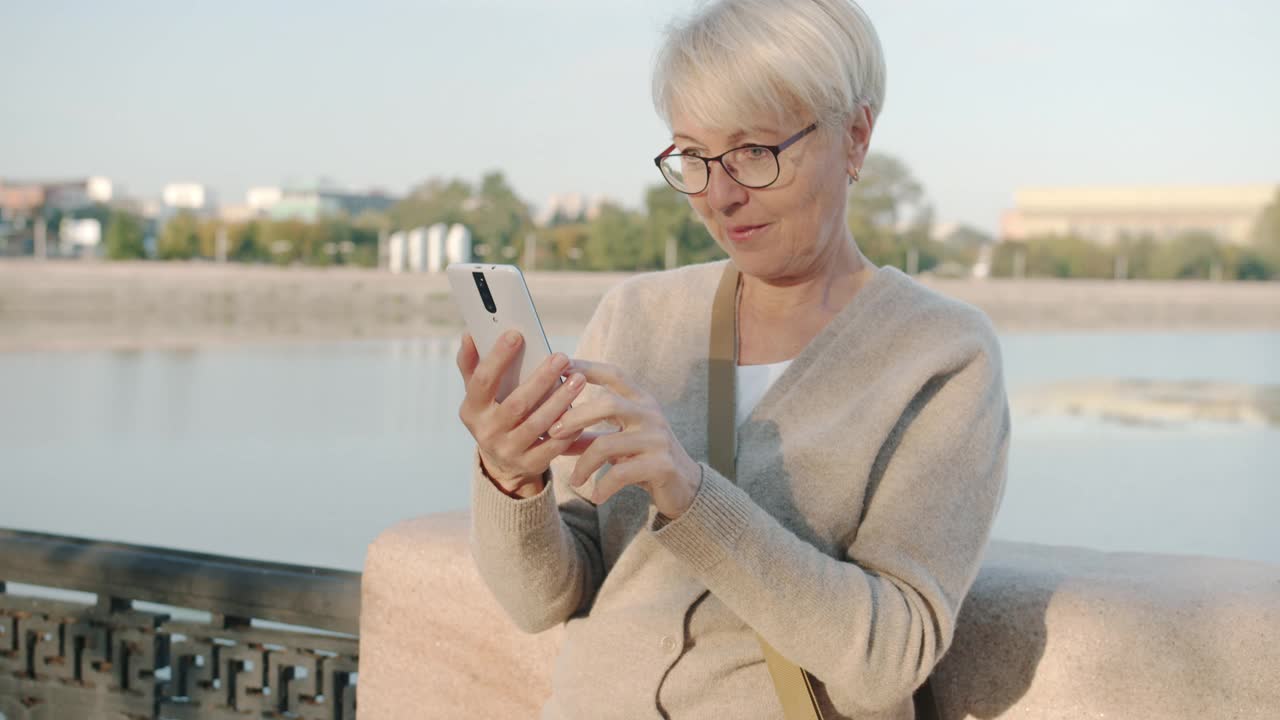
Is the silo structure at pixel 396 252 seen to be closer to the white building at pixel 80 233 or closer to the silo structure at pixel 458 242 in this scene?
the silo structure at pixel 458 242

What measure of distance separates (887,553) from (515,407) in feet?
1.06

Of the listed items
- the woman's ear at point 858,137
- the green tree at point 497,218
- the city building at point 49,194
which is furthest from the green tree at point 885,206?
the city building at point 49,194

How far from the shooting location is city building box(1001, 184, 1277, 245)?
49438 millimetres

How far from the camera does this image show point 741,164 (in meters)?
1.13

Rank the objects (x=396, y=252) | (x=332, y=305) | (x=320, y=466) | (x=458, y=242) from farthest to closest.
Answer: (x=396, y=252) < (x=332, y=305) < (x=458, y=242) < (x=320, y=466)

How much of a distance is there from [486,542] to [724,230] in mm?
348

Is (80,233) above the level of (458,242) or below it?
below

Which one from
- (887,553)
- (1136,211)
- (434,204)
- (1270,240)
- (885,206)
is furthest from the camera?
(1136,211)

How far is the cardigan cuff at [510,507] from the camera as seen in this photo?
3.77 feet

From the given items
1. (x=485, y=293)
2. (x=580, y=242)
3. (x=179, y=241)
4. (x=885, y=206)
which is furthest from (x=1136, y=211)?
(x=485, y=293)

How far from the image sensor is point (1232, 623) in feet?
3.72

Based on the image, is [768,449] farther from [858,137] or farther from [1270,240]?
[1270,240]

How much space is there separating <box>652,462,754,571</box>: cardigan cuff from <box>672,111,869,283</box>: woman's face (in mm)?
261

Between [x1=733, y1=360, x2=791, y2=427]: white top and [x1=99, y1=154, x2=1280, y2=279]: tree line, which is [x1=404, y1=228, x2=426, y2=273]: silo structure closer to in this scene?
A: [x1=99, y1=154, x2=1280, y2=279]: tree line
